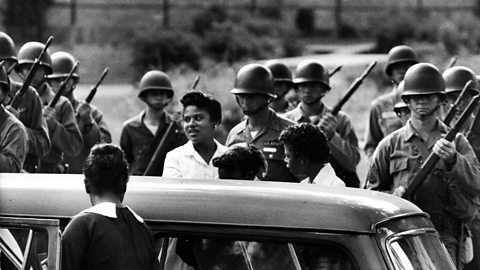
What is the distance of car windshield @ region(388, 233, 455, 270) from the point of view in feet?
17.9

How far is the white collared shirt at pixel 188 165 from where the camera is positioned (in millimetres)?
8023

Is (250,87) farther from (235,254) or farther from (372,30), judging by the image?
(372,30)

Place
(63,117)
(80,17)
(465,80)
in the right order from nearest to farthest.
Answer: (465,80) → (63,117) → (80,17)

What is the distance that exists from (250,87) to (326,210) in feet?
14.1

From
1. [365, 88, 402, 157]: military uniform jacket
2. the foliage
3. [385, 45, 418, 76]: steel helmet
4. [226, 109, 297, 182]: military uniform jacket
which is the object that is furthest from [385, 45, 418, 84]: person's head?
the foliage

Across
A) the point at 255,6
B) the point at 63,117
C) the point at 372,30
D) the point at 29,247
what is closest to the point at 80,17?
the point at 255,6

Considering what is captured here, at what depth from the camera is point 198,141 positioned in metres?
8.25

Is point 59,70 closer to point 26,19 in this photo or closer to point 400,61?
point 400,61

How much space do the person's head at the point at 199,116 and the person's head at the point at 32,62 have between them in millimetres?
3091

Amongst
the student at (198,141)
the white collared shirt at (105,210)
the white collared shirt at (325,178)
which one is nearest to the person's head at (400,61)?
the student at (198,141)

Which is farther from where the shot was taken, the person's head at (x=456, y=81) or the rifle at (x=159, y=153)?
the rifle at (x=159, y=153)

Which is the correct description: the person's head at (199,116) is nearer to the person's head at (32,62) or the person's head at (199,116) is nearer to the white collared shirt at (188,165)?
the white collared shirt at (188,165)

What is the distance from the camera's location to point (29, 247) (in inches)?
225

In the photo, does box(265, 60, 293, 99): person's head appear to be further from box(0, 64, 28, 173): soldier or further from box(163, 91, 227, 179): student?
box(0, 64, 28, 173): soldier
